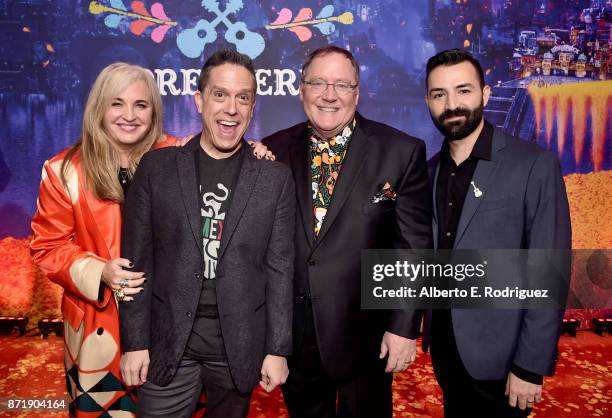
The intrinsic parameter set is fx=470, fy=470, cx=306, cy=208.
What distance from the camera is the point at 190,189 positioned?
176 cm

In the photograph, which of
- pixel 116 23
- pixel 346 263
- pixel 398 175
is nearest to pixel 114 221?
pixel 346 263

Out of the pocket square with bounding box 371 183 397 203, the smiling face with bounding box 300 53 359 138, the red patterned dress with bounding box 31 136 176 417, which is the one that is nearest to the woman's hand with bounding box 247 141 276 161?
the smiling face with bounding box 300 53 359 138

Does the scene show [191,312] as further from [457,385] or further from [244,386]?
[457,385]

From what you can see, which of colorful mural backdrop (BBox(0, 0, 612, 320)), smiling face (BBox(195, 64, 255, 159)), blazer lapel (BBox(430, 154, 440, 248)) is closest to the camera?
smiling face (BBox(195, 64, 255, 159))

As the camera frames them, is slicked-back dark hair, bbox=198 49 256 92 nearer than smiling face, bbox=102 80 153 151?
Yes

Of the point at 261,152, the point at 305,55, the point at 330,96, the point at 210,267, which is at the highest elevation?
the point at 305,55

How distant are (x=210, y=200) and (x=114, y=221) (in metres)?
0.51

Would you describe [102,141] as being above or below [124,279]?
above

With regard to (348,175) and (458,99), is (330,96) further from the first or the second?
(458,99)

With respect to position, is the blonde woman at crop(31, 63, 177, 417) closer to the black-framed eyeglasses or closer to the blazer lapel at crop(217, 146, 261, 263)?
the blazer lapel at crop(217, 146, 261, 263)

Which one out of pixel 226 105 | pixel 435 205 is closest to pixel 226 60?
pixel 226 105

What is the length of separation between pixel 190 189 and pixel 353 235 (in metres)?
0.72

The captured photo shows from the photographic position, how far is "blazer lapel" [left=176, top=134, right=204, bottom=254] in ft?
5.69

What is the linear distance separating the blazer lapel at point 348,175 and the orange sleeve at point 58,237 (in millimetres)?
954
